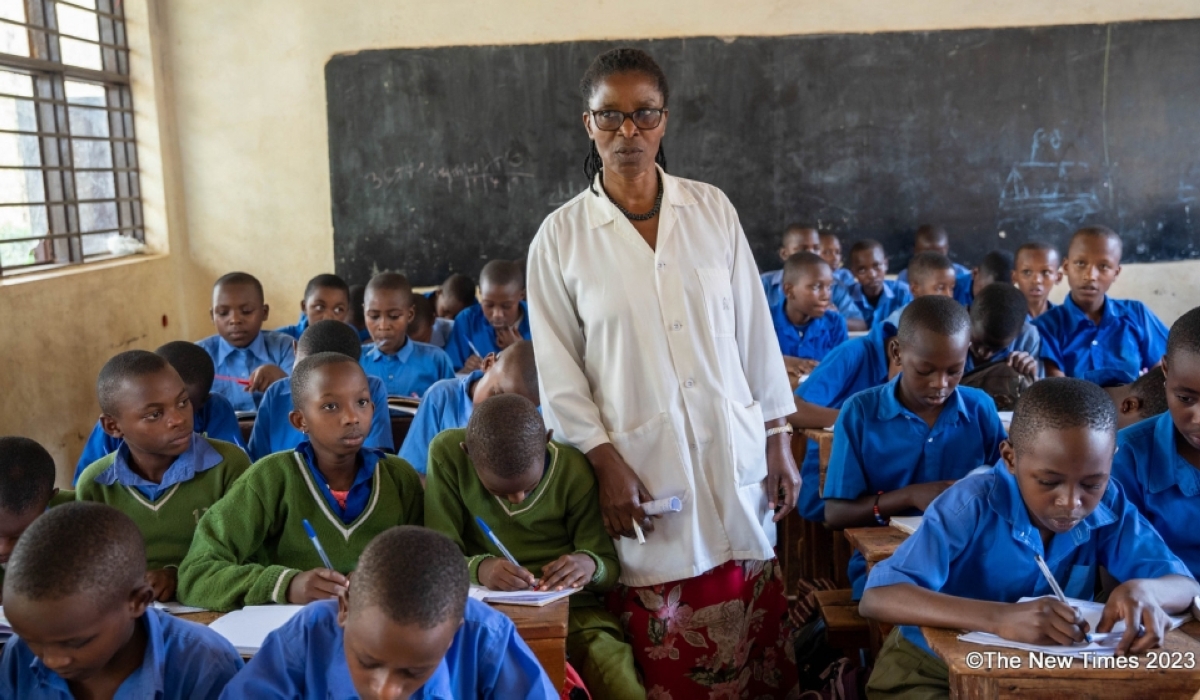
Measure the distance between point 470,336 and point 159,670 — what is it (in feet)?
11.1

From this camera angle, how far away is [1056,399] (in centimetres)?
177

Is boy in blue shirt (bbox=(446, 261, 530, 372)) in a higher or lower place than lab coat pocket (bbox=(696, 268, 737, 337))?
lower

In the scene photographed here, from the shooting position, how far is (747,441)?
2098mm

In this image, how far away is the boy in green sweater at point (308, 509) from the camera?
6.13 ft

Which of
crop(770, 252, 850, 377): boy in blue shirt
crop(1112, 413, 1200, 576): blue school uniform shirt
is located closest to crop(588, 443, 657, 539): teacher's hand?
crop(1112, 413, 1200, 576): blue school uniform shirt

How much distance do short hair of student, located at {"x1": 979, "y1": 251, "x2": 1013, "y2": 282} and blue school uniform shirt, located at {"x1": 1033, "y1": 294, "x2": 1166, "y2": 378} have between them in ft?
3.82

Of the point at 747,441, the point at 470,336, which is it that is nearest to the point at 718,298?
the point at 747,441

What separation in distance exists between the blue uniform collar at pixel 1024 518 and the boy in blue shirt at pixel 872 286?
3.60 meters

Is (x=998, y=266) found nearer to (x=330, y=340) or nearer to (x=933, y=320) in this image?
(x=933, y=320)

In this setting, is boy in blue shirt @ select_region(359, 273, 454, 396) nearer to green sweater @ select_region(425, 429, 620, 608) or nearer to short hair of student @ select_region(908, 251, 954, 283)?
green sweater @ select_region(425, 429, 620, 608)

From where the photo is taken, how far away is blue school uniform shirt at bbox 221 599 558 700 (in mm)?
1411

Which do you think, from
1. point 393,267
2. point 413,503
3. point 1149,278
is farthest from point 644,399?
point 1149,278

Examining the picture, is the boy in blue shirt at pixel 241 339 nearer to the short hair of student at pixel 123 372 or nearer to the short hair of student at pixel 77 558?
the short hair of student at pixel 123 372

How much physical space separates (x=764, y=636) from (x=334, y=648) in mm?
1113
